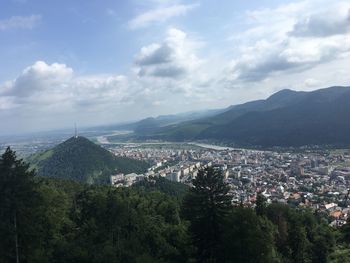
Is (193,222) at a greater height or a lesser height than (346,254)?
greater

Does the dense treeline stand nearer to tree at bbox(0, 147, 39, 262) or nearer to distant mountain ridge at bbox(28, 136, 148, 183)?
tree at bbox(0, 147, 39, 262)

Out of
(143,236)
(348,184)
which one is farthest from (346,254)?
(348,184)

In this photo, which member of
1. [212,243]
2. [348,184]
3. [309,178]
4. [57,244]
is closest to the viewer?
[212,243]

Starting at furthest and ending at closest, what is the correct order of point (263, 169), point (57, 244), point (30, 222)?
1. point (263, 169)
2. point (57, 244)
3. point (30, 222)

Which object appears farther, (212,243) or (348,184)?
(348,184)

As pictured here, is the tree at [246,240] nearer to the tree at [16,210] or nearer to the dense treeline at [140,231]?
the dense treeline at [140,231]

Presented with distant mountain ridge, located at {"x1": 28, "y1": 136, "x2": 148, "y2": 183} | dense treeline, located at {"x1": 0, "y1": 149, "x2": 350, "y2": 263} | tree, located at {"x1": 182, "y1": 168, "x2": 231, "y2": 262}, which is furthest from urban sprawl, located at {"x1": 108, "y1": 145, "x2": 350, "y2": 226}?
tree, located at {"x1": 182, "y1": 168, "x2": 231, "y2": 262}

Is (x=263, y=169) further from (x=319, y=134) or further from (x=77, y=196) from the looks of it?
(x=77, y=196)
